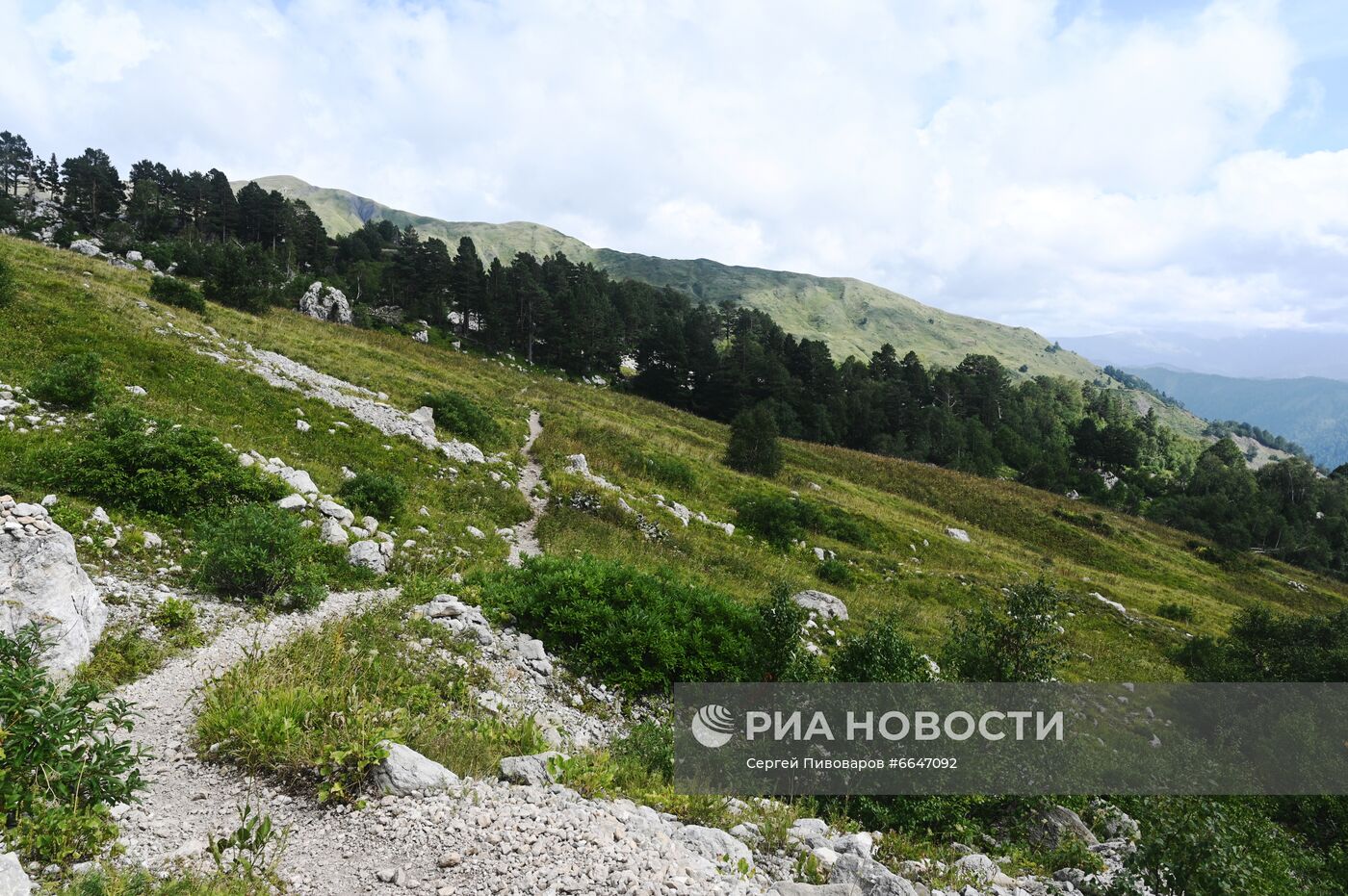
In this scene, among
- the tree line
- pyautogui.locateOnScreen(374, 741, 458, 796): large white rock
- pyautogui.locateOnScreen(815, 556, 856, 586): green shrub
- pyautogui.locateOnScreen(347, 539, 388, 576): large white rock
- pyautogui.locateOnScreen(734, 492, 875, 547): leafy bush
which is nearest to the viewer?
pyautogui.locateOnScreen(374, 741, 458, 796): large white rock

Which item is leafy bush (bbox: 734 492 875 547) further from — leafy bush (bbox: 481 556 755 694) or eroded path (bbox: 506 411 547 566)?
leafy bush (bbox: 481 556 755 694)

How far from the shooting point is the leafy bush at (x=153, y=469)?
10.9m

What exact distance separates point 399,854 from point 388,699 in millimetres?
2734

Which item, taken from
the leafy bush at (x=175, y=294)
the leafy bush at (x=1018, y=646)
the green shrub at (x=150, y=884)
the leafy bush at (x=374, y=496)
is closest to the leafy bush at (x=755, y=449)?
the leafy bush at (x=374, y=496)

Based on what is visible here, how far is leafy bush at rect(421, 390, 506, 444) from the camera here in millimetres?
25844

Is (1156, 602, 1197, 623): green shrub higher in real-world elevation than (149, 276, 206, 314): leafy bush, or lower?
lower

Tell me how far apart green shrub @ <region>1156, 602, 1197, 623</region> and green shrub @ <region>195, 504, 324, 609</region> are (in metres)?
42.2

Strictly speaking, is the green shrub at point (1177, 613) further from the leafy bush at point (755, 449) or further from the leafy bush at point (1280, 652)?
the leafy bush at point (755, 449)

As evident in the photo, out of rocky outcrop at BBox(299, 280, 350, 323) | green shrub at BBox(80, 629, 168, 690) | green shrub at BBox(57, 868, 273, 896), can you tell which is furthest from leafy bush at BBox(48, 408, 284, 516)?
rocky outcrop at BBox(299, 280, 350, 323)

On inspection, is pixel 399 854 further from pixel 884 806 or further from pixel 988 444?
pixel 988 444

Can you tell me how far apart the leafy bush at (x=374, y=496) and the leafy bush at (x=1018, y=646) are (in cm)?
1342

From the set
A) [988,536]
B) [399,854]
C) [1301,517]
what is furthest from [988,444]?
[399,854]

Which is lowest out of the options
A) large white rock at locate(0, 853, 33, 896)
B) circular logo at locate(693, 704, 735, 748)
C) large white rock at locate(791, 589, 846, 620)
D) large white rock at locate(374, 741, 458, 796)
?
large white rock at locate(791, 589, 846, 620)

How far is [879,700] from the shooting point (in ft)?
29.7
